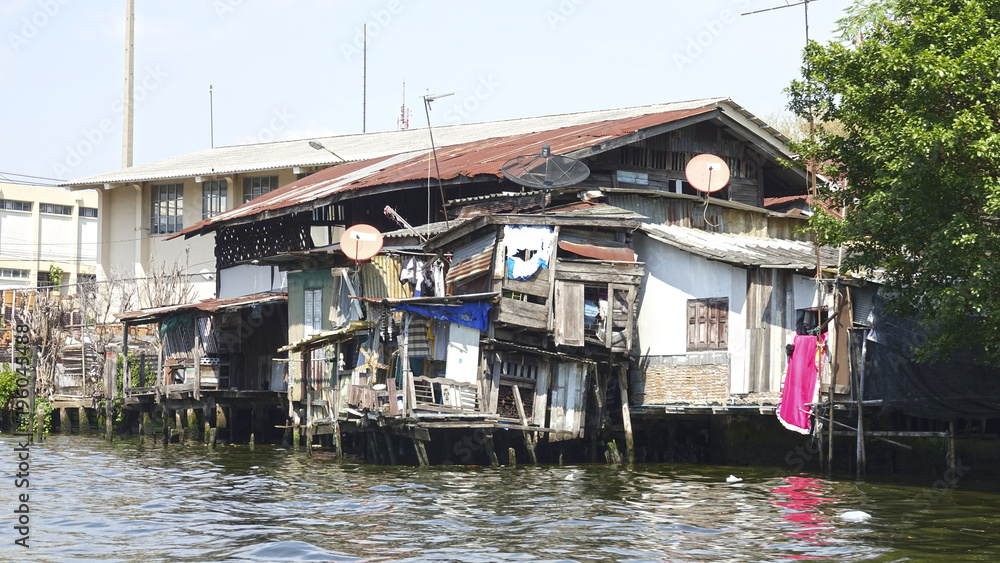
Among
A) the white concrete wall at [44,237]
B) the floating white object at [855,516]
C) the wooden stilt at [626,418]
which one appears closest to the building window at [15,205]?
the white concrete wall at [44,237]

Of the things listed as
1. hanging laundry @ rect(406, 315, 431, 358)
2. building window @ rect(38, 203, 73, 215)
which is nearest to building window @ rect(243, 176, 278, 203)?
hanging laundry @ rect(406, 315, 431, 358)

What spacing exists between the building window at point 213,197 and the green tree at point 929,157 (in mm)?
28209

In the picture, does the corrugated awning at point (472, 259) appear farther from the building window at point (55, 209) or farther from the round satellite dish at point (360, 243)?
the building window at point (55, 209)

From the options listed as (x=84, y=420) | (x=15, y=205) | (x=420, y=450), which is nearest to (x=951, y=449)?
(x=420, y=450)

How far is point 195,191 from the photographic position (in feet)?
141

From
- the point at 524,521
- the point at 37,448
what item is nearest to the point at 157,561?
the point at 524,521

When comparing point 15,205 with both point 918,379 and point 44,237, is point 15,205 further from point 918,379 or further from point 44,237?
point 918,379

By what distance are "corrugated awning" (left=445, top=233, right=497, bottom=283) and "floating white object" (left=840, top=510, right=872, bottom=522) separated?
9.51 meters

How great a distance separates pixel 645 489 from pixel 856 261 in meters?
4.95

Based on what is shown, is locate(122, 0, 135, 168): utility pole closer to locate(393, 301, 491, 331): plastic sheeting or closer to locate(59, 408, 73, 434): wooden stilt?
locate(59, 408, 73, 434): wooden stilt

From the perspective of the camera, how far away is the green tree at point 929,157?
52.5 ft

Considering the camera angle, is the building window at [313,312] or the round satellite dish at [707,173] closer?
the round satellite dish at [707,173]

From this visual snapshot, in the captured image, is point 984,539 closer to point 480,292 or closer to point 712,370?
point 712,370

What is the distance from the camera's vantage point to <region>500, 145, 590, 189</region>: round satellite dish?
79.5 feet
